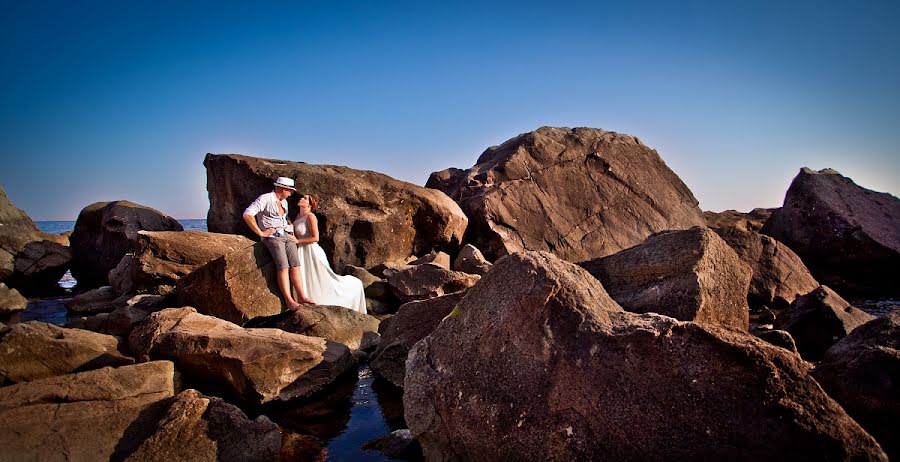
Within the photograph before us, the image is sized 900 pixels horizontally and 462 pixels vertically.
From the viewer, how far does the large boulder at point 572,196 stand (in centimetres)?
1351

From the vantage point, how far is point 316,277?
9055 mm

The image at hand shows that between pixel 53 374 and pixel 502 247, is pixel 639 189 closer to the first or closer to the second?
pixel 502 247

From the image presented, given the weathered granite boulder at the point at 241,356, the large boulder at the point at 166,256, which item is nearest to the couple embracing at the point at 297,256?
the large boulder at the point at 166,256

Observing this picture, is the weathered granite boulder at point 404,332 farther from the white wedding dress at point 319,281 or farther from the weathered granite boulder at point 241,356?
the white wedding dress at point 319,281

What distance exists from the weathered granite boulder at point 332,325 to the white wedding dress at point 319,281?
3.66 ft

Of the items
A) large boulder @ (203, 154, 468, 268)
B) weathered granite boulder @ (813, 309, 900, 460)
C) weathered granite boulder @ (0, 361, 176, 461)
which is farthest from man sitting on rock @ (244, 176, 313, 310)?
weathered granite boulder @ (813, 309, 900, 460)

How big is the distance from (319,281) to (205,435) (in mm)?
5144

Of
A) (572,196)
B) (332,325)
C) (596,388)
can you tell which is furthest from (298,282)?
(572,196)

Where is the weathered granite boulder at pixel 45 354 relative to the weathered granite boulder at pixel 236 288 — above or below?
below

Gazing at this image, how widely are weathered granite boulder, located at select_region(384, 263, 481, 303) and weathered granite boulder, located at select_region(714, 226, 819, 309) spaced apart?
18.0ft

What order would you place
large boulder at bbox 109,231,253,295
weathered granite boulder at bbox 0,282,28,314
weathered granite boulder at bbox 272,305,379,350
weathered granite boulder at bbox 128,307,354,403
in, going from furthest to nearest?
weathered granite boulder at bbox 0,282,28,314, large boulder at bbox 109,231,253,295, weathered granite boulder at bbox 272,305,379,350, weathered granite boulder at bbox 128,307,354,403

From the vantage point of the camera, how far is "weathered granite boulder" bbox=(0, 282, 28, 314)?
11.1m

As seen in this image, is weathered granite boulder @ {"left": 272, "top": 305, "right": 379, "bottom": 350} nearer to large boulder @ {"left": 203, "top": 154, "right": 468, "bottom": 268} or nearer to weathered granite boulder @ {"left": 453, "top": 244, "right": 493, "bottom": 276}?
weathered granite boulder @ {"left": 453, "top": 244, "right": 493, "bottom": 276}

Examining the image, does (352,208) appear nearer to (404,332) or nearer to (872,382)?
(404,332)
